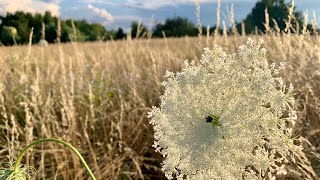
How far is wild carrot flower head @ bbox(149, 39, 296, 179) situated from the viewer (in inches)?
19.1

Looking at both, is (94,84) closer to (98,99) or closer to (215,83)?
(98,99)

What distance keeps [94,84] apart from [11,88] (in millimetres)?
602

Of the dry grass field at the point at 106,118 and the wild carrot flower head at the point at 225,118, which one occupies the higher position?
the wild carrot flower head at the point at 225,118

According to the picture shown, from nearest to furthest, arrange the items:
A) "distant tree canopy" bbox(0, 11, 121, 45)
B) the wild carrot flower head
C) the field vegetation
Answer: the wild carrot flower head
the field vegetation
"distant tree canopy" bbox(0, 11, 121, 45)

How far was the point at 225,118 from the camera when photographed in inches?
19.1

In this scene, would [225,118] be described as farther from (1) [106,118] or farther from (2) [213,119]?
(1) [106,118]

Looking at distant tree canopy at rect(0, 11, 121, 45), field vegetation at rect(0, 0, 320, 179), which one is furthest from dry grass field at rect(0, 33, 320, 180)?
distant tree canopy at rect(0, 11, 121, 45)

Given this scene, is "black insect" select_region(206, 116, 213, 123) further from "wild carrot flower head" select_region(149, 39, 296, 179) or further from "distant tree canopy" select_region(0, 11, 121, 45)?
"distant tree canopy" select_region(0, 11, 121, 45)

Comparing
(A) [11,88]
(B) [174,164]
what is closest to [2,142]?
(A) [11,88]

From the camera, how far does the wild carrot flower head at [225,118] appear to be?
1.59 ft

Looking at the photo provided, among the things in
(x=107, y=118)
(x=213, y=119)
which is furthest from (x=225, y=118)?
(x=107, y=118)

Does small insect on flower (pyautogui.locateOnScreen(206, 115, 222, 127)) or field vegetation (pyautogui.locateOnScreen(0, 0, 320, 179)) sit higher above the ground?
small insect on flower (pyautogui.locateOnScreen(206, 115, 222, 127))

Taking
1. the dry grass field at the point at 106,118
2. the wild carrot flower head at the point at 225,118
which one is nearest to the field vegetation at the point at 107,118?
the dry grass field at the point at 106,118

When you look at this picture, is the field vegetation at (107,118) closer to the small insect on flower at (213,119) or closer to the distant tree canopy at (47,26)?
the small insect on flower at (213,119)
